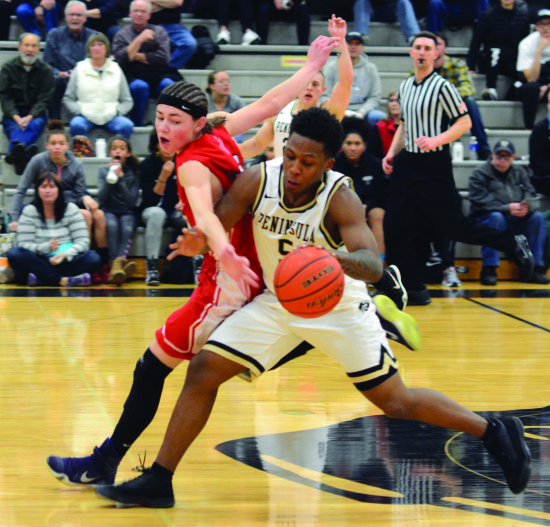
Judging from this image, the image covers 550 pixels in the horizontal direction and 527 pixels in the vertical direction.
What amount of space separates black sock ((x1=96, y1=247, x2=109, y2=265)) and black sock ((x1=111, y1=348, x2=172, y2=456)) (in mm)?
5509

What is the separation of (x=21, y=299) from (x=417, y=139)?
3628mm

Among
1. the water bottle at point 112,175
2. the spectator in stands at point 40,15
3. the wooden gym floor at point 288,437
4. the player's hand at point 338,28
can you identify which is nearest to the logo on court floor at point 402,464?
the wooden gym floor at point 288,437

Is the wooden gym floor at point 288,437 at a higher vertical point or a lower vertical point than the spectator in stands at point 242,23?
lower

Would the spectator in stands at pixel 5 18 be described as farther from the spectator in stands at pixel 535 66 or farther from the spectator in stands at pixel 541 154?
the spectator in stands at pixel 541 154

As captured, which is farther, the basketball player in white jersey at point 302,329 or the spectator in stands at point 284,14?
the spectator in stands at point 284,14

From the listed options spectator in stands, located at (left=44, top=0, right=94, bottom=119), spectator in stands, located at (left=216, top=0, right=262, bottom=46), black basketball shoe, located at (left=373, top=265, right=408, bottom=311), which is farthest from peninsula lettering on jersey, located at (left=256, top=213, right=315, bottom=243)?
spectator in stands, located at (left=216, top=0, right=262, bottom=46)

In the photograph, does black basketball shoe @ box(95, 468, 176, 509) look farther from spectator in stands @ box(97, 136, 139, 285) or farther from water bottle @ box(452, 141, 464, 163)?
water bottle @ box(452, 141, 464, 163)

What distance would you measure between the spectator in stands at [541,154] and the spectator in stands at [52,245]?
4666 millimetres

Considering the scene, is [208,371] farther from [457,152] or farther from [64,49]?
[64,49]

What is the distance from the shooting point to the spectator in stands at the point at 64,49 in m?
9.59

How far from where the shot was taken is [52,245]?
8094 millimetres

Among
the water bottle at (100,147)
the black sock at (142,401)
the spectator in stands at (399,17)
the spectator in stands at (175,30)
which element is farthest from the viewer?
the spectator in stands at (399,17)

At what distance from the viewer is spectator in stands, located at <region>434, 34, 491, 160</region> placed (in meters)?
9.32

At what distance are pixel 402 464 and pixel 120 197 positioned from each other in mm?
5688
